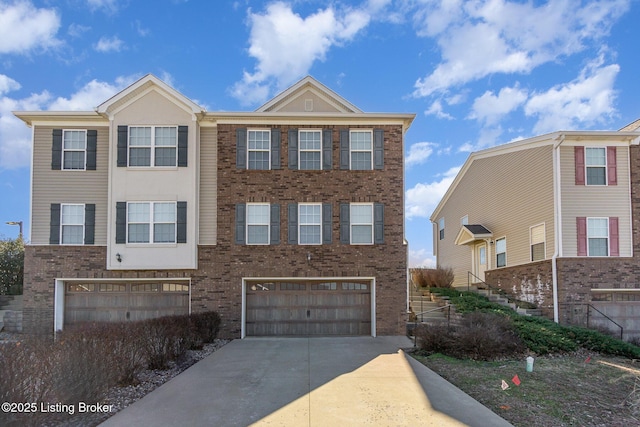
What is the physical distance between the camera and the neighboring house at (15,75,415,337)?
16.8 metres

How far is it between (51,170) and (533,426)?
16367 millimetres

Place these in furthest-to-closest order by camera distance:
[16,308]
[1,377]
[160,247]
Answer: [16,308]
[160,247]
[1,377]

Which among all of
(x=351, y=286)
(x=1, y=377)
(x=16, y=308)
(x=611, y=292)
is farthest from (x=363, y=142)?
(x=16, y=308)

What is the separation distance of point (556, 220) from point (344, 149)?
7.60 m

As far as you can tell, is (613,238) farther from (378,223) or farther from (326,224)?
Answer: (326,224)

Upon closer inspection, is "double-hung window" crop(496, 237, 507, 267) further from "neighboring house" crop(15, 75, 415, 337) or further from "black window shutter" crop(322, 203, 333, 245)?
"black window shutter" crop(322, 203, 333, 245)

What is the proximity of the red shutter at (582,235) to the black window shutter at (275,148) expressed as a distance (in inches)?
412

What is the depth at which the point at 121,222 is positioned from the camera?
16719 mm

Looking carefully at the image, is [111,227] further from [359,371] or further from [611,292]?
[611,292]

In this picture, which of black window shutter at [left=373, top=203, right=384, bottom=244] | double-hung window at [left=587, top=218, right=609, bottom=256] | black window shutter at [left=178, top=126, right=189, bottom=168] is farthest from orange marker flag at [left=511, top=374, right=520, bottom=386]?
black window shutter at [left=178, top=126, right=189, bottom=168]

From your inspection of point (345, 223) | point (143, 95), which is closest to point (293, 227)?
point (345, 223)

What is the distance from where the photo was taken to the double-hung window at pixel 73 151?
57.0 feet

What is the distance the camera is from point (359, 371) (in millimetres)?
10875

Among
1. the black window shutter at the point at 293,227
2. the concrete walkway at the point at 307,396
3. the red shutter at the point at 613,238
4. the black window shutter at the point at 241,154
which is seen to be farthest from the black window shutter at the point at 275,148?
the red shutter at the point at 613,238
